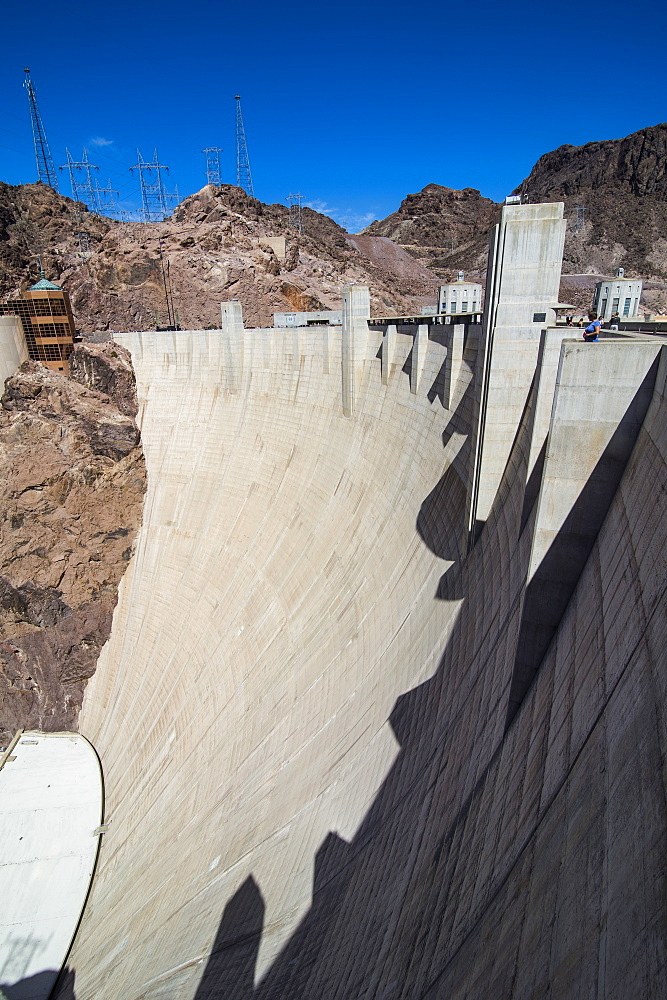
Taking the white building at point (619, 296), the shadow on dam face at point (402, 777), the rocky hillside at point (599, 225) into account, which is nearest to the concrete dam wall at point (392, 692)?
the shadow on dam face at point (402, 777)

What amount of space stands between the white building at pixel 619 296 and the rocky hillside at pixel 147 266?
15562mm

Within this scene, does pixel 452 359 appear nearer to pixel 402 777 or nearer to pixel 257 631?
pixel 402 777

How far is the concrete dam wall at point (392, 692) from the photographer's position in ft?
15.1

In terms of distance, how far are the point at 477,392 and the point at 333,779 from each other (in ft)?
29.8

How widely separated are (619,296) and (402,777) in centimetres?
2401

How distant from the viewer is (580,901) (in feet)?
12.9

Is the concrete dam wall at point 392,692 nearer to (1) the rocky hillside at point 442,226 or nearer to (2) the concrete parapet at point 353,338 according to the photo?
(2) the concrete parapet at point 353,338

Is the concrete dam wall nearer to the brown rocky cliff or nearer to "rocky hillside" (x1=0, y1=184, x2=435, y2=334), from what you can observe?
the brown rocky cliff

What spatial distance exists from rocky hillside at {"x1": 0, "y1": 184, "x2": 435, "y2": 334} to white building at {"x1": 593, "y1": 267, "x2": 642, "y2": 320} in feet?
51.1

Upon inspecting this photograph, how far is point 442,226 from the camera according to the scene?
8106 cm

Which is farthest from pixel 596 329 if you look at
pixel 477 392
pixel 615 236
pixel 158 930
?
pixel 615 236

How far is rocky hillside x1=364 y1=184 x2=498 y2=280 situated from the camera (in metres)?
72.2

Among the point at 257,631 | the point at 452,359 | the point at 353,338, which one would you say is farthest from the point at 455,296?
the point at 257,631

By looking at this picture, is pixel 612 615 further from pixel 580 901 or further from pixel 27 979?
pixel 27 979
